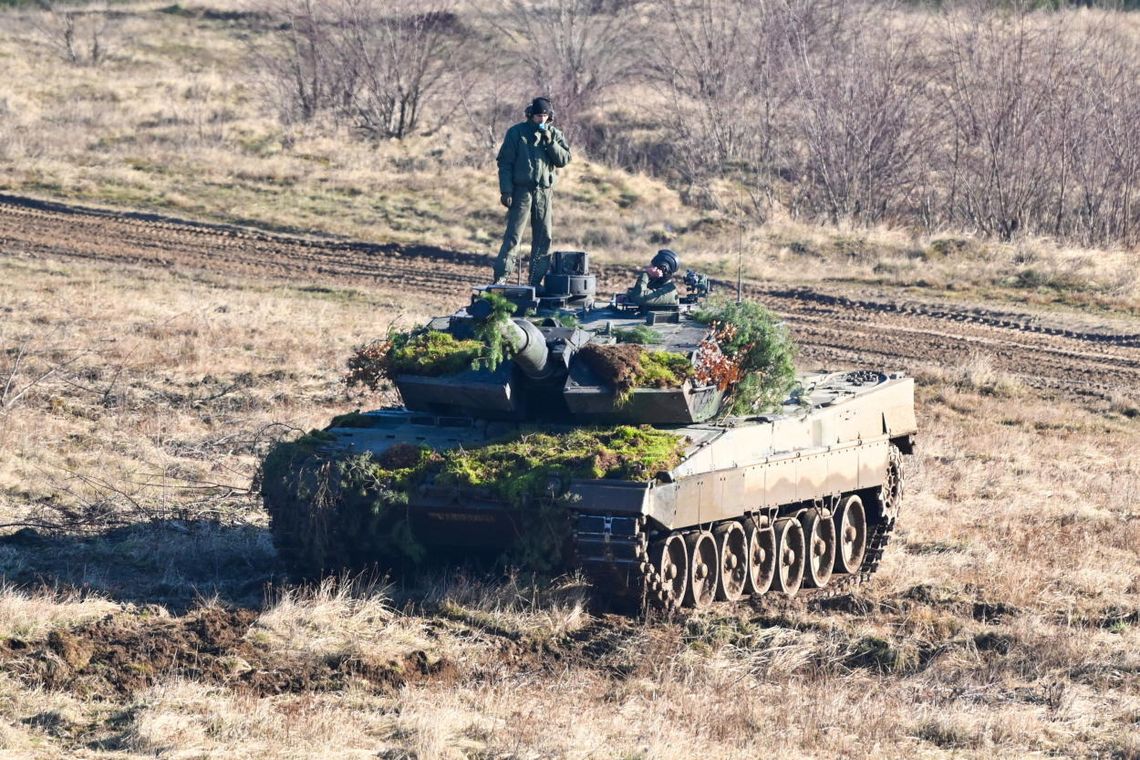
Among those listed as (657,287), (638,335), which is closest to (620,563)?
(638,335)

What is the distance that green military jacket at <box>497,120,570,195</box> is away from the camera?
16.3 m

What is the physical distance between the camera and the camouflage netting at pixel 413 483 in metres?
12.9

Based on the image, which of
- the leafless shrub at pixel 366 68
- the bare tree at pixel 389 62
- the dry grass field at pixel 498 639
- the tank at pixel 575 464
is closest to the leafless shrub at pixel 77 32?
the leafless shrub at pixel 366 68

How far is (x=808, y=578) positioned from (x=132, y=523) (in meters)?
6.02

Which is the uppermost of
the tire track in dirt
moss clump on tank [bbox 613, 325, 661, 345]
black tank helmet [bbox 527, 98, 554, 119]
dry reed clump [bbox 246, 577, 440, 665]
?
black tank helmet [bbox 527, 98, 554, 119]

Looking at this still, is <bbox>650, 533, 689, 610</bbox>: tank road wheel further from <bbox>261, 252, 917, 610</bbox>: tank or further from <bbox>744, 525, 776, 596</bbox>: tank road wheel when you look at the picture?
<bbox>744, 525, 776, 596</bbox>: tank road wheel

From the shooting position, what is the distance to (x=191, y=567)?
14539mm

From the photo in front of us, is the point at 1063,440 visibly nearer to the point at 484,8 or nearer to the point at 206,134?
the point at 206,134

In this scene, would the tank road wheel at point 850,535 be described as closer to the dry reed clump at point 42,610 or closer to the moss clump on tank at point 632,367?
the moss clump on tank at point 632,367

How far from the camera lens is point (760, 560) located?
1492cm

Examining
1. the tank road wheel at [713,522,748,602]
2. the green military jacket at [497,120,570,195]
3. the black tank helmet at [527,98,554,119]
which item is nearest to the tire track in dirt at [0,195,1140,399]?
the green military jacket at [497,120,570,195]

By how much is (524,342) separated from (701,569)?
2.37 m

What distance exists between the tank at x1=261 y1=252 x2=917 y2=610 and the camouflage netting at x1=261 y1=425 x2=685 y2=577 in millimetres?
14

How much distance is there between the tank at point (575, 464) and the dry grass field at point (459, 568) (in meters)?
0.45
